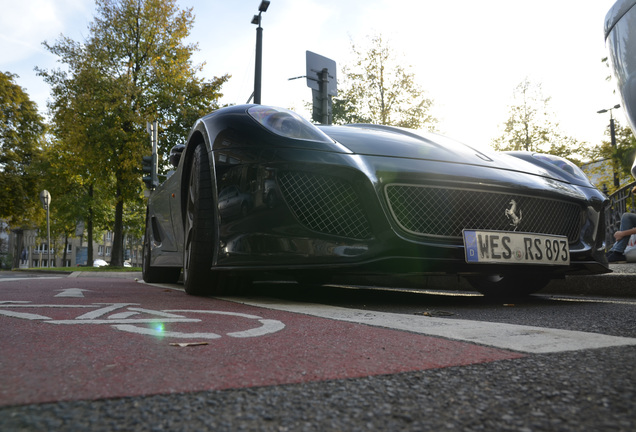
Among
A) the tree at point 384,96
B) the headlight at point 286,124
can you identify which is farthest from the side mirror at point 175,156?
the tree at point 384,96

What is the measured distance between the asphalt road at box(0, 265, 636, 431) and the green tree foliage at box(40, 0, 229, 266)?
16.8 m

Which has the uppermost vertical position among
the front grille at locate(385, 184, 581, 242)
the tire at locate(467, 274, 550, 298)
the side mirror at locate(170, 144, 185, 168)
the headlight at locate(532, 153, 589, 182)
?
the side mirror at locate(170, 144, 185, 168)

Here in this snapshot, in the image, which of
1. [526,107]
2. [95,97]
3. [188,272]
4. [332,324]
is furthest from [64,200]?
[332,324]

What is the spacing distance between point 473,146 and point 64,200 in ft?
74.8

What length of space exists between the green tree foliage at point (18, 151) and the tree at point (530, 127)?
21.4 m

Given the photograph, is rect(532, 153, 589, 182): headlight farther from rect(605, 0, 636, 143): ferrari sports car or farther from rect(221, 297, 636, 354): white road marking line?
rect(221, 297, 636, 354): white road marking line

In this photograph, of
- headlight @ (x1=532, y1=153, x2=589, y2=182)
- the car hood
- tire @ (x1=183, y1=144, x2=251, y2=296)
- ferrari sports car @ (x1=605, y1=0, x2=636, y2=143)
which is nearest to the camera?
ferrari sports car @ (x1=605, y1=0, x2=636, y2=143)

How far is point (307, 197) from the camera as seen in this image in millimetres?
3014

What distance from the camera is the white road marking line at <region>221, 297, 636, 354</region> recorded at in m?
1.66

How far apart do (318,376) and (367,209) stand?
1747 millimetres

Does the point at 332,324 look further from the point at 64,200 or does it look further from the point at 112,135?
the point at 64,200

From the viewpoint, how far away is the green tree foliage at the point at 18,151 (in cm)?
2614

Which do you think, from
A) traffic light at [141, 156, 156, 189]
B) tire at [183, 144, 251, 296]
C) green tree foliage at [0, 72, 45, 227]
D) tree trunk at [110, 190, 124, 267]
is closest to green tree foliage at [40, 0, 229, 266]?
tree trunk at [110, 190, 124, 267]

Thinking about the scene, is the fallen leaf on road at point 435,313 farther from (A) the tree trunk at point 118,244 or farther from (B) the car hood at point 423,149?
(A) the tree trunk at point 118,244
